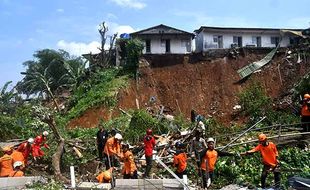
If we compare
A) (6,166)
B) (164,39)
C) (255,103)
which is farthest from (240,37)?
(6,166)

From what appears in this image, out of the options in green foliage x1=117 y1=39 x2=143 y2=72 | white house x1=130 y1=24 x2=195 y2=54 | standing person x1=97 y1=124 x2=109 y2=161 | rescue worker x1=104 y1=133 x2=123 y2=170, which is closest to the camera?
rescue worker x1=104 y1=133 x2=123 y2=170

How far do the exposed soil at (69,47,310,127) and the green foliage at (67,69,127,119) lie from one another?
90cm

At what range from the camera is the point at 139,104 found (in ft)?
109

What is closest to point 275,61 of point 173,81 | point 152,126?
point 173,81

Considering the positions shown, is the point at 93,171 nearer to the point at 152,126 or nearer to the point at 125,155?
the point at 125,155

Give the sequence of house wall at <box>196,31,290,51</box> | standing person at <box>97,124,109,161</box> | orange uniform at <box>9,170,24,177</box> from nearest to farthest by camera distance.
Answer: orange uniform at <box>9,170,24,177</box> → standing person at <box>97,124,109,161</box> → house wall at <box>196,31,290,51</box>

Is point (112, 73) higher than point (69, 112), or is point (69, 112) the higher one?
point (112, 73)

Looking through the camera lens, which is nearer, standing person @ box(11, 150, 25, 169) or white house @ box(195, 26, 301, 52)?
standing person @ box(11, 150, 25, 169)

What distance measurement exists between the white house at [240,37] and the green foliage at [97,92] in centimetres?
1095

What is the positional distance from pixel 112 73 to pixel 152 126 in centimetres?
1428

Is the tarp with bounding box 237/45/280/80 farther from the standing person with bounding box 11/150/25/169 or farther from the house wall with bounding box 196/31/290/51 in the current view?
the standing person with bounding box 11/150/25/169

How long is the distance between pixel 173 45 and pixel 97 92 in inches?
452

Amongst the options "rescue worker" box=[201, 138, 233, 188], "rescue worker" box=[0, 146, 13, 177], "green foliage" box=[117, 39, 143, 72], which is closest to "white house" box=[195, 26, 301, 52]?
"green foliage" box=[117, 39, 143, 72]

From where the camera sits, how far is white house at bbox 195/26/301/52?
4188 cm
